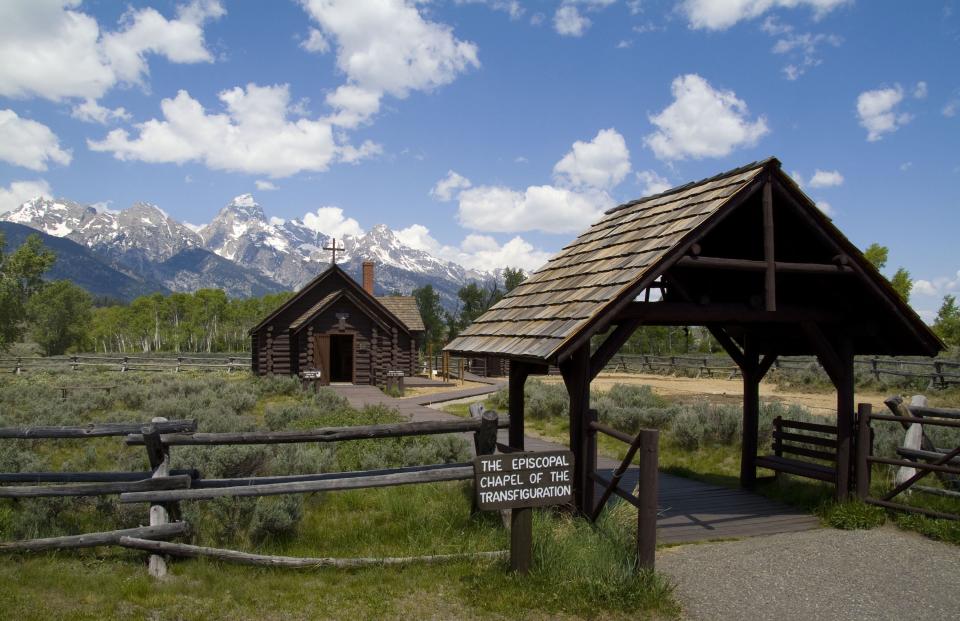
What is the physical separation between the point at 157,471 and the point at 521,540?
3.42 meters

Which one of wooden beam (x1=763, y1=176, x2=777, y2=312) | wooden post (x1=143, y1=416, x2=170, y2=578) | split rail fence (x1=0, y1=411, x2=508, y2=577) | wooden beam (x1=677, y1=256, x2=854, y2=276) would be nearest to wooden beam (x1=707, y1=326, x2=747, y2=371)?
wooden beam (x1=677, y1=256, x2=854, y2=276)

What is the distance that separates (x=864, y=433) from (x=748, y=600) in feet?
11.4

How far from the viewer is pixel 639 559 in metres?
5.77

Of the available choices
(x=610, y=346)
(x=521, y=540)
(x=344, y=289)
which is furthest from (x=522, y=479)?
(x=344, y=289)

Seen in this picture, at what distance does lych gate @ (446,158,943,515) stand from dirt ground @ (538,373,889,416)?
12.1 metres

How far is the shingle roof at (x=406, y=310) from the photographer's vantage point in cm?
3569

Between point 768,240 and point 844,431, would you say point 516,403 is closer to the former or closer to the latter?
point 768,240

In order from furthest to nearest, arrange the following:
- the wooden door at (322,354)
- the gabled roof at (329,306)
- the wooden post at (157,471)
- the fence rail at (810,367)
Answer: the wooden door at (322,354), the gabled roof at (329,306), the fence rail at (810,367), the wooden post at (157,471)

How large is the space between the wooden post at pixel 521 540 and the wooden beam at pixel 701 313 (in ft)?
8.40

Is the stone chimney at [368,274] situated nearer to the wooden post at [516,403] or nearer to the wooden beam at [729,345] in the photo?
the wooden beam at [729,345]

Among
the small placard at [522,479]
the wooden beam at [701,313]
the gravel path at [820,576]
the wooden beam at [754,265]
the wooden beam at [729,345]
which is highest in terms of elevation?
the wooden beam at [754,265]

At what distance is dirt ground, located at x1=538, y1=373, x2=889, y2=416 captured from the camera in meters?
23.0

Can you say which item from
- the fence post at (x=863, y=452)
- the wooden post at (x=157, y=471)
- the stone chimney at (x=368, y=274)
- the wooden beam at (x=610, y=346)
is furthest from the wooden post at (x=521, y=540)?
the stone chimney at (x=368, y=274)

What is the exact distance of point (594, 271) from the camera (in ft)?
26.1
